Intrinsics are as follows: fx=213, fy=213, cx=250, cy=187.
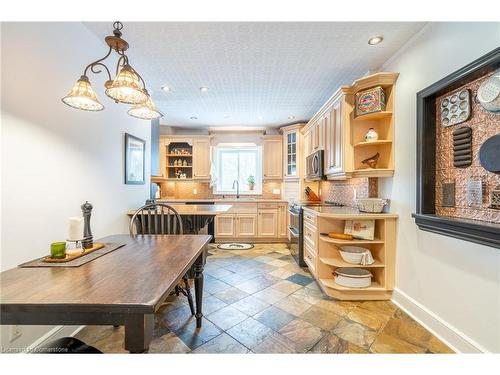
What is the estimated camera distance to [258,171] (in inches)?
203

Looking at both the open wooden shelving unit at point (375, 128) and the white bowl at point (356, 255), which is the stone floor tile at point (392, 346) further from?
the open wooden shelving unit at point (375, 128)

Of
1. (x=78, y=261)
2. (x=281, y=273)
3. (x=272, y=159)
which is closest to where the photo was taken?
(x=78, y=261)

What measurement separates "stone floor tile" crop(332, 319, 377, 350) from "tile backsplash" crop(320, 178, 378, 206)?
142cm

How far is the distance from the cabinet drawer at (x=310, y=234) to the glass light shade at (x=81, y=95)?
94.0 inches

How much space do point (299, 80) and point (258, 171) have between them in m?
2.65

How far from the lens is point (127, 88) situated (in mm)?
1289

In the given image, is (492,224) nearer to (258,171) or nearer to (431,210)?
(431,210)

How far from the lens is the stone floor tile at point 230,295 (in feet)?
7.24

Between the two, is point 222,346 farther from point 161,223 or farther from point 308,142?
point 308,142

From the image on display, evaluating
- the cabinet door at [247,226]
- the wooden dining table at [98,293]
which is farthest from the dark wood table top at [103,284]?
the cabinet door at [247,226]

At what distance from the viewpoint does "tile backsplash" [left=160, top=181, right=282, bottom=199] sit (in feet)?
16.6

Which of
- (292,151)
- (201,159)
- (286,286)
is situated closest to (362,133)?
(286,286)

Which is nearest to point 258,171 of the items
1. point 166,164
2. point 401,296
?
point 166,164

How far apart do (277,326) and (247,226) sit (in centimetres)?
273
